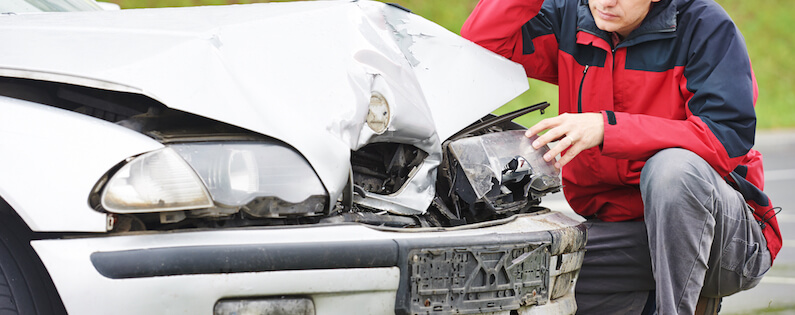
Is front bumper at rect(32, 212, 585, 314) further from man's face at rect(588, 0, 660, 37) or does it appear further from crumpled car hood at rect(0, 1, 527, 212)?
man's face at rect(588, 0, 660, 37)

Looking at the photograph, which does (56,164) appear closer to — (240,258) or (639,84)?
(240,258)

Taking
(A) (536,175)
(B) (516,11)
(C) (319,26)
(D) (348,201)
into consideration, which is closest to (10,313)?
(D) (348,201)

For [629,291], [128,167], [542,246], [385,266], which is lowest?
[629,291]

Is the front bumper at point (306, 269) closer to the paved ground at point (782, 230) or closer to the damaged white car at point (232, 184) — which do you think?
the damaged white car at point (232, 184)

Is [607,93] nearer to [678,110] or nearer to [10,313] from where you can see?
[678,110]

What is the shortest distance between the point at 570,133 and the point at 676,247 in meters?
0.45

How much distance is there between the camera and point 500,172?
2.42 metres

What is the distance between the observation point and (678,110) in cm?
266

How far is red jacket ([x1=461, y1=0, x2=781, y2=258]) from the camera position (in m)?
2.45

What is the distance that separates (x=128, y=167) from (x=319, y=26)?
74 centimetres

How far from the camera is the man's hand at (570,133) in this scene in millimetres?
2375

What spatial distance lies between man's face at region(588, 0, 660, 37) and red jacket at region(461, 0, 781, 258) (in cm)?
4

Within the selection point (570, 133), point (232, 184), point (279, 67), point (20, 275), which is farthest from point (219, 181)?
point (570, 133)

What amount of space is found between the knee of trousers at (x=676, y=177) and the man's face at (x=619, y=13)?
461 millimetres
